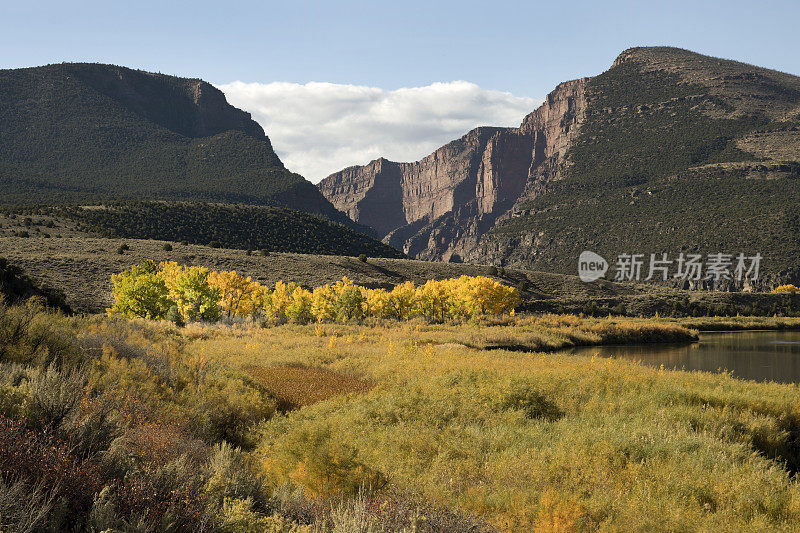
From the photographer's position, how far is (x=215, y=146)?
15625 cm

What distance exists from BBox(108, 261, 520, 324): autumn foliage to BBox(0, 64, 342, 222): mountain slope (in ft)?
239

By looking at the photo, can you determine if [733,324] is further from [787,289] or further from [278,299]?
[278,299]

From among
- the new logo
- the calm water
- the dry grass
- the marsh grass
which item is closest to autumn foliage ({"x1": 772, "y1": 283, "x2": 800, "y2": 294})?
the new logo

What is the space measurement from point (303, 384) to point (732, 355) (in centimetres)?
3464

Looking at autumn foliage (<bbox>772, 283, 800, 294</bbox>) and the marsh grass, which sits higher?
autumn foliage (<bbox>772, 283, 800, 294</bbox>)

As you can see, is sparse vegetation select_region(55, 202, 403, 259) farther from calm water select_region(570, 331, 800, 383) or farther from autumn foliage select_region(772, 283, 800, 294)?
autumn foliage select_region(772, 283, 800, 294)

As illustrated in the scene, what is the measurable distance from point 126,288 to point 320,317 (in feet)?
56.1

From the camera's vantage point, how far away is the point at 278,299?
48.2 metres

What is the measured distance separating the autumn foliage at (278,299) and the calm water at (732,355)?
14.1m

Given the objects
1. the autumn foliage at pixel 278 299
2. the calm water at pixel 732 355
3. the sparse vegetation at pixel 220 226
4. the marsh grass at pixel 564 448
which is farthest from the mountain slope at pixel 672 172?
the marsh grass at pixel 564 448

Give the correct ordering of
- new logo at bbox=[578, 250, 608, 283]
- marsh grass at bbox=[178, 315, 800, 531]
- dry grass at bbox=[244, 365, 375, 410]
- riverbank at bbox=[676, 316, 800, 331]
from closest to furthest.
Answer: marsh grass at bbox=[178, 315, 800, 531] < dry grass at bbox=[244, 365, 375, 410] < riverbank at bbox=[676, 316, 800, 331] < new logo at bbox=[578, 250, 608, 283]

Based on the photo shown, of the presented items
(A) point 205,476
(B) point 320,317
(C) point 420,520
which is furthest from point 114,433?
(B) point 320,317

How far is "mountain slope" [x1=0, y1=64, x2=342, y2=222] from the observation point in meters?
116

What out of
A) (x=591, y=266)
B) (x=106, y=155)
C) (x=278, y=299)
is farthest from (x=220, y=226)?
(x=591, y=266)
